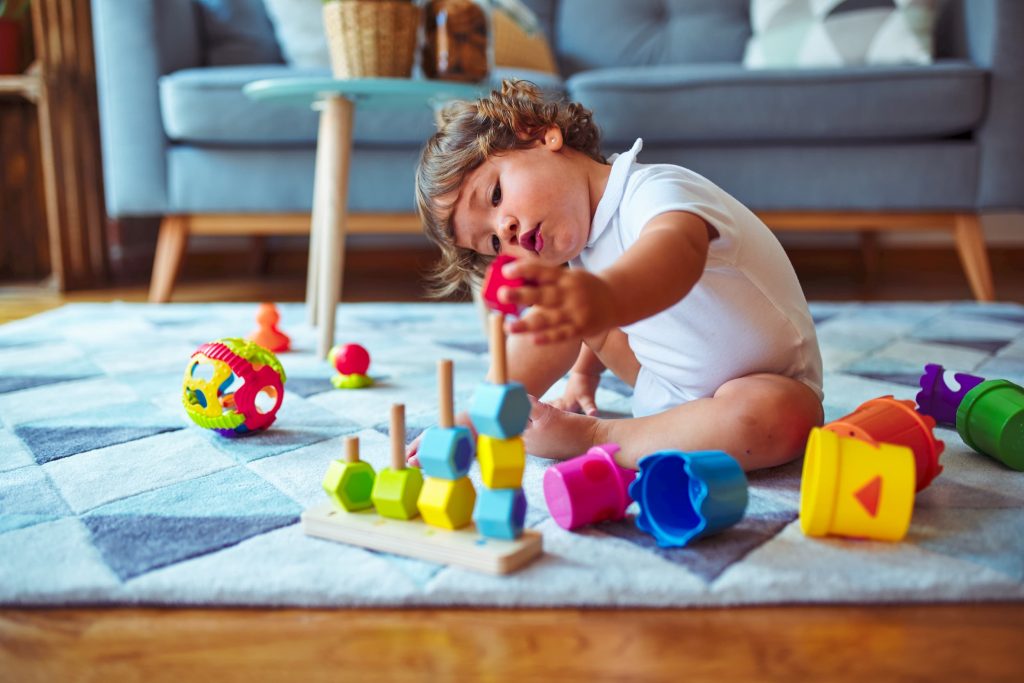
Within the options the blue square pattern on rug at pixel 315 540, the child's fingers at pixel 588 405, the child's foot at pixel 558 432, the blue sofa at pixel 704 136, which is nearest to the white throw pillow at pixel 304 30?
the blue sofa at pixel 704 136

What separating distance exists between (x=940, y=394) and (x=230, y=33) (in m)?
1.81

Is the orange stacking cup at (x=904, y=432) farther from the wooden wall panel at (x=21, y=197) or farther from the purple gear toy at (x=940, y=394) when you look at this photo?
the wooden wall panel at (x=21, y=197)

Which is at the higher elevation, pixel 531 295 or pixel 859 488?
pixel 531 295

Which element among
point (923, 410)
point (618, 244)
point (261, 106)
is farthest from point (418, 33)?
point (923, 410)

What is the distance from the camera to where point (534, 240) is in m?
0.79

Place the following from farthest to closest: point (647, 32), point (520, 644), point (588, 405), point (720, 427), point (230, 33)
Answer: point (647, 32) → point (230, 33) → point (588, 405) → point (720, 427) → point (520, 644)

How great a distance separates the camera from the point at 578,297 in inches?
20.0

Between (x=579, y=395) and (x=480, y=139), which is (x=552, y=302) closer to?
(x=480, y=139)

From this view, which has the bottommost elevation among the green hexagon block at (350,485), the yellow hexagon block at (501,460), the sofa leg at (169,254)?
the sofa leg at (169,254)

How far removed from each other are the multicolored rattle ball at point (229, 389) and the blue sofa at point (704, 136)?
1022 millimetres

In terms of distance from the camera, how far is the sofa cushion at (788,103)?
1.70 meters

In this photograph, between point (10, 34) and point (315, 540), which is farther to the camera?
point (10, 34)

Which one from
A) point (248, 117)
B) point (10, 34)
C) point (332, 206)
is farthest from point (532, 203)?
point (10, 34)

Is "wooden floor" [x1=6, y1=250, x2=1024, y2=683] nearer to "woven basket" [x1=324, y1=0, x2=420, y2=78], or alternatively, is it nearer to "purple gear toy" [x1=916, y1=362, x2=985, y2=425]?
"purple gear toy" [x1=916, y1=362, x2=985, y2=425]
